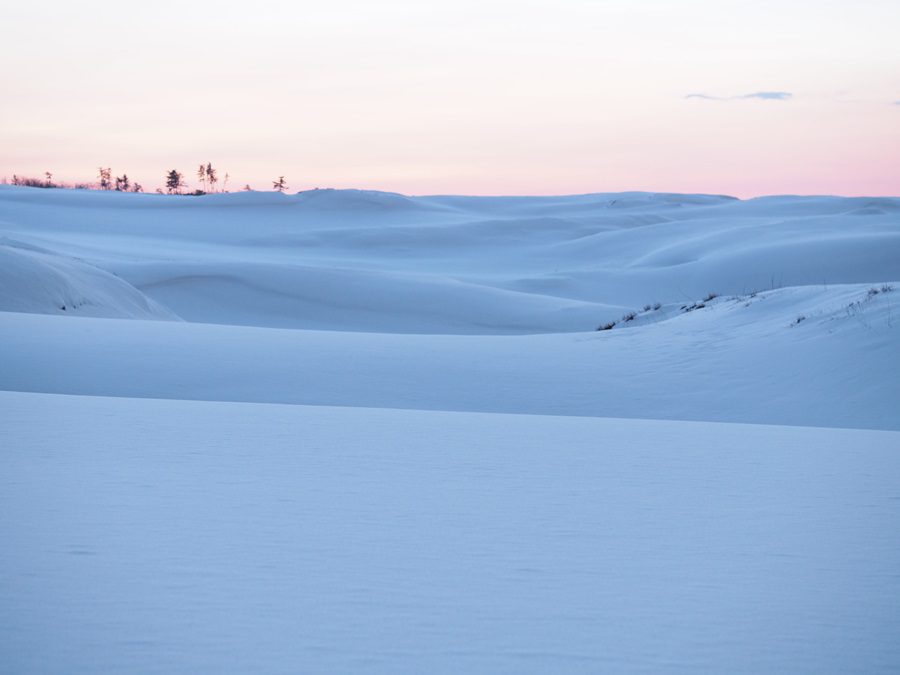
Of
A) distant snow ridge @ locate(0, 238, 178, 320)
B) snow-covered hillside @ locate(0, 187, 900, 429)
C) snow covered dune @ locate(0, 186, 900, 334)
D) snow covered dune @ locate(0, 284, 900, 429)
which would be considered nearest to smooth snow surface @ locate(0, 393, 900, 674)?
snow covered dune @ locate(0, 284, 900, 429)

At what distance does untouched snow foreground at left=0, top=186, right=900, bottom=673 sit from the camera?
91.0 inches

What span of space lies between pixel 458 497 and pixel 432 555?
73cm

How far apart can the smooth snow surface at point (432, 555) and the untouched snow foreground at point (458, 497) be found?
11 millimetres

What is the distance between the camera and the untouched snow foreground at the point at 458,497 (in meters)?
2.31

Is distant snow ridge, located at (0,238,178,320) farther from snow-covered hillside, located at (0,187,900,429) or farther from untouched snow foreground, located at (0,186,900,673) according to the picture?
untouched snow foreground, located at (0,186,900,673)

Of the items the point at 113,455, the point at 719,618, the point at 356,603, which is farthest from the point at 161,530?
the point at 719,618

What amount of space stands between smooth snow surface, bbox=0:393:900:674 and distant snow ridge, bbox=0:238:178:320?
344 inches

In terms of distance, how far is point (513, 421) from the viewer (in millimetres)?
5676

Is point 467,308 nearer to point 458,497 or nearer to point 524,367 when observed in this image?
point 524,367

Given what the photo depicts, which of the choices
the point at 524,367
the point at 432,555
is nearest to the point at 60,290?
the point at 524,367

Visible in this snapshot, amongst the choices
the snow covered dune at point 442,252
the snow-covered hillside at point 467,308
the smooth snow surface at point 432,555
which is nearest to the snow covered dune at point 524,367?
the snow-covered hillside at point 467,308

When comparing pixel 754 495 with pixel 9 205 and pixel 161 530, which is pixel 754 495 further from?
pixel 9 205

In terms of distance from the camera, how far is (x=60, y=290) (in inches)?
523

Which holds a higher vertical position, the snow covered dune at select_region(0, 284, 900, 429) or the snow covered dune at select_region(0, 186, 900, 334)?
the snow covered dune at select_region(0, 186, 900, 334)
